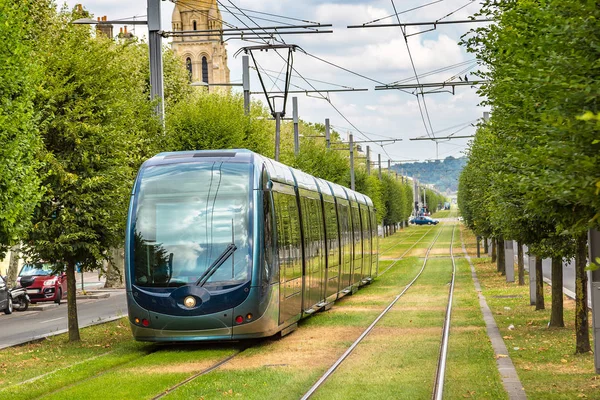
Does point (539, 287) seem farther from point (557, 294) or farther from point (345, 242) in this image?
point (345, 242)

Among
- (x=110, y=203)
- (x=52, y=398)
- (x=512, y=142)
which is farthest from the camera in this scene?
(x=110, y=203)

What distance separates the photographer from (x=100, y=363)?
643 inches

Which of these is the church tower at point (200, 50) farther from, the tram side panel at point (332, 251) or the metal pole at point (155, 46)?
the metal pole at point (155, 46)

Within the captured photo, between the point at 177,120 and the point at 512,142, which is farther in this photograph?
the point at 177,120

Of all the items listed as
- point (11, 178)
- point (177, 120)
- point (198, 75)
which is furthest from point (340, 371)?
point (198, 75)

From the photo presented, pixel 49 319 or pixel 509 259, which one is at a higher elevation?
pixel 509 259

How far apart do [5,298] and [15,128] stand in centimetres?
2117

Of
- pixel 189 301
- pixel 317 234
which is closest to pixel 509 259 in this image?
pixel 317 234

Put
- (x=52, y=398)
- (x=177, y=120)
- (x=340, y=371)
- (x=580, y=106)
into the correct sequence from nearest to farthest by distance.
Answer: (x=580, y=106) → (x=52, y=398) → (x=340, y=371) → (x=177, y=120)

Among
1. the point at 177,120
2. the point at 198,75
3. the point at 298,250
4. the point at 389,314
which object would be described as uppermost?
the point at 198,75

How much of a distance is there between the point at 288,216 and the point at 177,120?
16.5m

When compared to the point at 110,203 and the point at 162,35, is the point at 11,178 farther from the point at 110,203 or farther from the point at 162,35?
the point at 162,35

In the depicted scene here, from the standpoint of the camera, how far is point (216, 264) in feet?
57.0

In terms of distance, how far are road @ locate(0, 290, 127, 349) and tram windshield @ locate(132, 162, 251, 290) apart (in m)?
5.78
